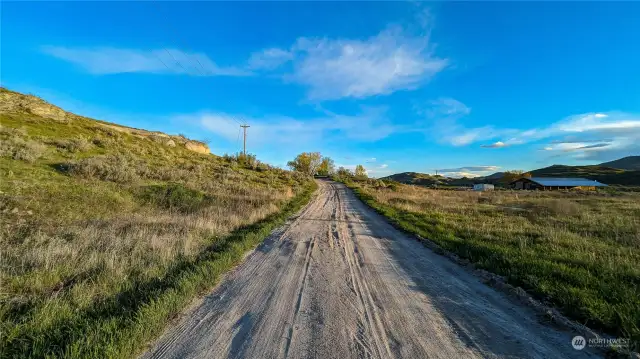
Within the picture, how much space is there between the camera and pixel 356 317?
4.21 metres

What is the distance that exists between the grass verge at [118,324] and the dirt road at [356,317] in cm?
31

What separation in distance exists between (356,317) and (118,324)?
3411 mm

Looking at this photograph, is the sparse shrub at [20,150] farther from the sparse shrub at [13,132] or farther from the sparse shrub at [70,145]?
the sparse shrub at [70,145]

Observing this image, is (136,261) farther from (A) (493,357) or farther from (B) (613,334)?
(B) (613,334)

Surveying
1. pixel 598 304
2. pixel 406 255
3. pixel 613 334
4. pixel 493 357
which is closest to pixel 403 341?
pixel 493 357

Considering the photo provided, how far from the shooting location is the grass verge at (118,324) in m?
3.14

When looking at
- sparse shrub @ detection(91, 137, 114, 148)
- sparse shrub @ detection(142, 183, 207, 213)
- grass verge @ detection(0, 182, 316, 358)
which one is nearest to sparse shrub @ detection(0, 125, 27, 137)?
sparse shrub @ detection(91, 137, 114, 148)

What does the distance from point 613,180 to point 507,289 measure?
458ft

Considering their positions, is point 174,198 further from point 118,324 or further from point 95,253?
point 118,324

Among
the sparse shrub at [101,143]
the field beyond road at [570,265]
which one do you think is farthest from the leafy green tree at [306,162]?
the field beyond road at [570,265]

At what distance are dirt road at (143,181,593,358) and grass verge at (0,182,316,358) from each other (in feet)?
1.01

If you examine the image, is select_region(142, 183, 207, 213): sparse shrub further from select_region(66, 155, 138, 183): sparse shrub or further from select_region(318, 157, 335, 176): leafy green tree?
select_region(318, 157, 335, 176): leafy green tree

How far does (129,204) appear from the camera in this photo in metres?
13.3

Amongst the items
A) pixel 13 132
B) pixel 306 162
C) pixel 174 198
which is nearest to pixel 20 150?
pixel 13 132
